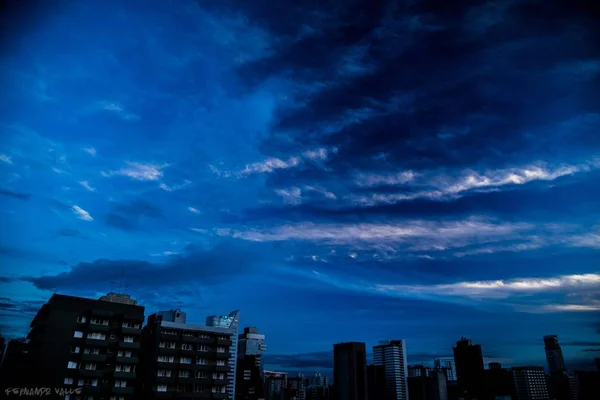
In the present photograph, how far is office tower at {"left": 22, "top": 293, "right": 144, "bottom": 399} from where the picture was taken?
7006 centimetres

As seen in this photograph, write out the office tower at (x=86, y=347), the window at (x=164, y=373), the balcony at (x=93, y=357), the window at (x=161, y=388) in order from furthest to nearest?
1. the window at (x=164, y=373)
2. the window at (x=161, y=388)
3. the balcony at (x=93, y=357)
4. the office tower at (x=86, y=347)

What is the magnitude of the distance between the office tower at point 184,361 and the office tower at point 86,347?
421 cm

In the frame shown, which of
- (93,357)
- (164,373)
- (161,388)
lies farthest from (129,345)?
(161,388)

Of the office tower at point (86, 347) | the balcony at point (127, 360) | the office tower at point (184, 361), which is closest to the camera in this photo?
the office tower at point (86, 347)

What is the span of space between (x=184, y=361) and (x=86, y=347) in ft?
61.8

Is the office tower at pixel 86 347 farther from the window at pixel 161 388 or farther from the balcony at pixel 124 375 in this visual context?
the window at pixel 161 388

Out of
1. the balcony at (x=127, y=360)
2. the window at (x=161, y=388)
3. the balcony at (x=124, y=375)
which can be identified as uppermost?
the balcony at (x=127, y=360)

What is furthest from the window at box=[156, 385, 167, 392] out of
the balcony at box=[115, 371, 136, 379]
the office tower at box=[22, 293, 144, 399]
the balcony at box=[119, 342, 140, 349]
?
the balcony at box=[119, 342, 140, 349]

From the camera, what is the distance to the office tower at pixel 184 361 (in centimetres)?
7788

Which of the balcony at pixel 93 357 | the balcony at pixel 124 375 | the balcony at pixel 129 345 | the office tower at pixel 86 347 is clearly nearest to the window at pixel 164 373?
the balcony at pixel 124 375

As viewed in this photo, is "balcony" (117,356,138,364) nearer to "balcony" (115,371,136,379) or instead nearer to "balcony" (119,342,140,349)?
"balcony" (115,371,136,379)

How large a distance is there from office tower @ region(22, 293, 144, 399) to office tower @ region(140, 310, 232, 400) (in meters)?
4.21

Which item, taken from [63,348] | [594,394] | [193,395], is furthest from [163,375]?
[594,394]

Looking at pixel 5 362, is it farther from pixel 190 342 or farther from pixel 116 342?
pixel 190 342
